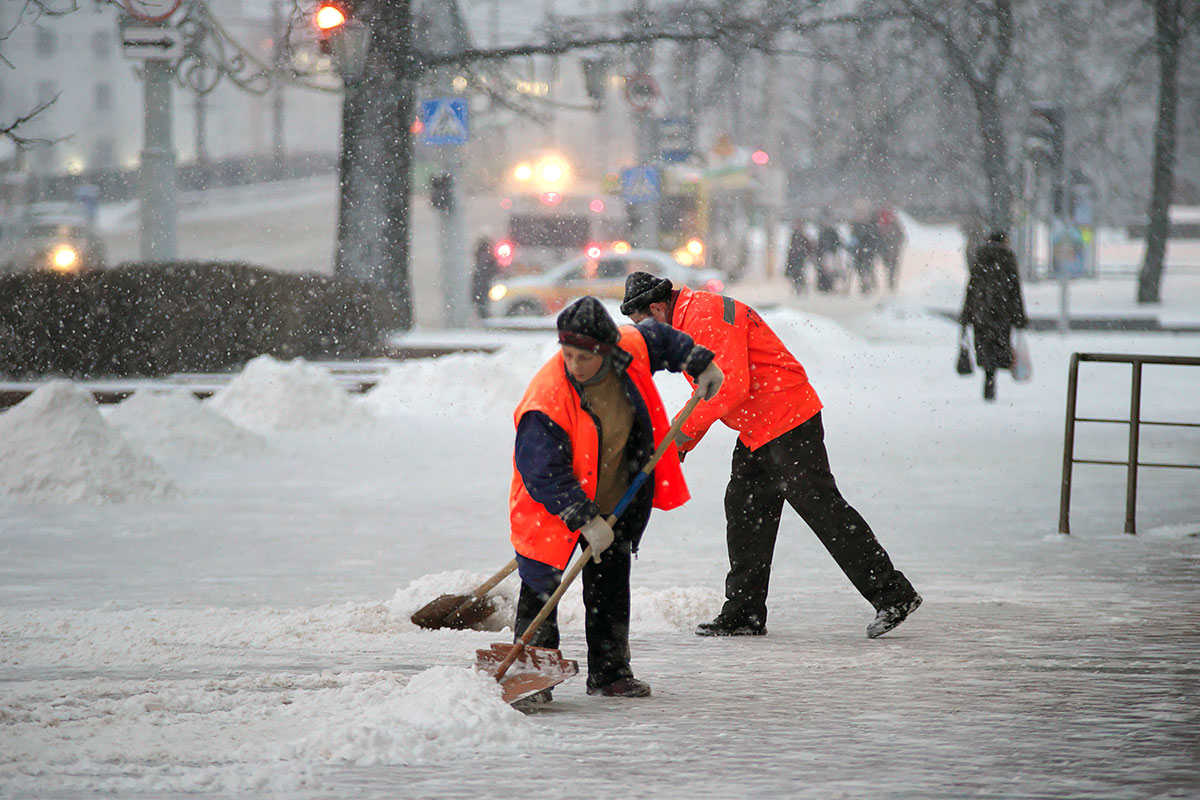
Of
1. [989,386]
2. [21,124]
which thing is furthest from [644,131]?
[21,124]

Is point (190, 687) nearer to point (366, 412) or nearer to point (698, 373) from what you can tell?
point (698, 373)

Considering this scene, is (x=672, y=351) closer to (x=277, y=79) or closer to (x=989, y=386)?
(x=989, y=386)

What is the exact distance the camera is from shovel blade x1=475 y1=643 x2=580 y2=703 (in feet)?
14.0

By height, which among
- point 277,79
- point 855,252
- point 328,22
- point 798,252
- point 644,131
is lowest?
point 855,252

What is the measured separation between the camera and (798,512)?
5363 millimetres

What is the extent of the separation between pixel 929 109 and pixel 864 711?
70.5ft

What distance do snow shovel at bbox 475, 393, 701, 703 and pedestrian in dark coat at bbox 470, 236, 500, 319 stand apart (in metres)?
21.9

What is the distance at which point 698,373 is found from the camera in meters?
4.55

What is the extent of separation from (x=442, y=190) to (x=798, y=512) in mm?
15803

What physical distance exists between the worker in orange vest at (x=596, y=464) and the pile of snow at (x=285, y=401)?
744cm

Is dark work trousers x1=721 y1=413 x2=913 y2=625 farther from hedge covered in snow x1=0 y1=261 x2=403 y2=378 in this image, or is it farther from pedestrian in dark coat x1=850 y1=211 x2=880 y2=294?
pedestrian in dark coat x1=850 y1=211 x2=880 y2=294

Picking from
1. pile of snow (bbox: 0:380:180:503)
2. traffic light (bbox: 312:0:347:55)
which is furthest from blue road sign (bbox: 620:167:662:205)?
pile of snow (bbox: 0:380:180:503)

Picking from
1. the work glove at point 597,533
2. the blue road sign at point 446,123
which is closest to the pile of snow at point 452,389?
the blue road sign at point 446,123

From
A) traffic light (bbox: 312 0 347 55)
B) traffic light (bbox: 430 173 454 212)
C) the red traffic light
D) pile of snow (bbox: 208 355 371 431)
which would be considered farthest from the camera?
the red traffic light
